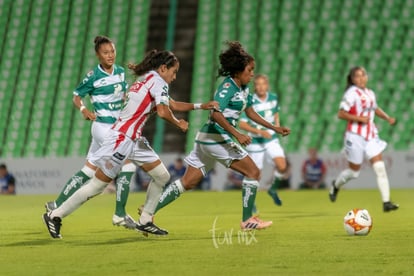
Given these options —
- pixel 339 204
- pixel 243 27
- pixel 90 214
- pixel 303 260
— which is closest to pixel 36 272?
pixel 303 260

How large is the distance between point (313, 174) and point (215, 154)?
10.7 metres

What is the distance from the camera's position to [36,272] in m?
6.24

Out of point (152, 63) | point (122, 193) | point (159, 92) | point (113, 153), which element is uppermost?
point (152, 63)

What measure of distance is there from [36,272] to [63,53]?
19799 millimetres

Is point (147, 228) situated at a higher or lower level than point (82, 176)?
lower

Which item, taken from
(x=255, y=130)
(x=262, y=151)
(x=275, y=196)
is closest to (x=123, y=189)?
(x=255, y=130)

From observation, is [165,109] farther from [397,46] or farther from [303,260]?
[397,46]

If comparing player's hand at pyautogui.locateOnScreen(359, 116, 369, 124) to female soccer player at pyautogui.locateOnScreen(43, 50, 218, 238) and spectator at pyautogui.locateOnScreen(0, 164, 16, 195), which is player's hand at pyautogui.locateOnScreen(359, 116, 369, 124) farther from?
spectator at pyautogui.locateOnScreen(0, 164, 16, 195)

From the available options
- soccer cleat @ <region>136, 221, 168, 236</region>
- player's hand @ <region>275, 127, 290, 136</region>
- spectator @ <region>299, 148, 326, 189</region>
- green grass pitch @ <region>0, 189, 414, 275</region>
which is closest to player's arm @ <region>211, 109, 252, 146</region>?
player's hand @ <region>275, 127, 290, 136</region>

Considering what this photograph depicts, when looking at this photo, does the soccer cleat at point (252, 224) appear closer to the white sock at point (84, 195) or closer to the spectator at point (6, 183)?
the white sock at point (84, 195)

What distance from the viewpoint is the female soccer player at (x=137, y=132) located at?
8.17 m

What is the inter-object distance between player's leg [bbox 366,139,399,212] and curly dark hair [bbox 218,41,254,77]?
3.79 meters

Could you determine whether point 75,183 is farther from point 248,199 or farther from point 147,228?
point 248,199

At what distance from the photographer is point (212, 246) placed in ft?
25.5
